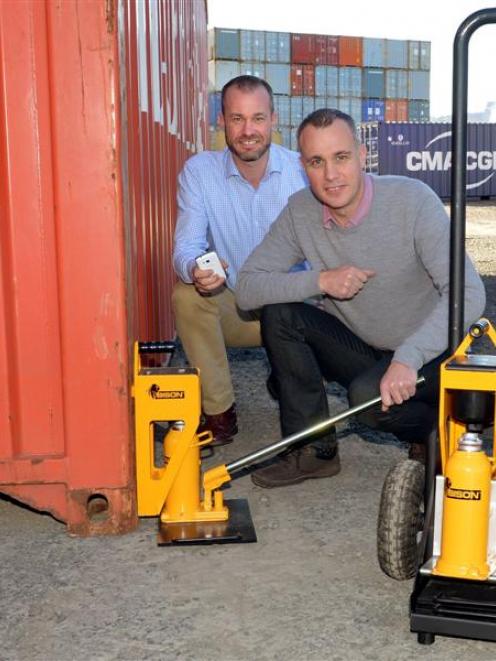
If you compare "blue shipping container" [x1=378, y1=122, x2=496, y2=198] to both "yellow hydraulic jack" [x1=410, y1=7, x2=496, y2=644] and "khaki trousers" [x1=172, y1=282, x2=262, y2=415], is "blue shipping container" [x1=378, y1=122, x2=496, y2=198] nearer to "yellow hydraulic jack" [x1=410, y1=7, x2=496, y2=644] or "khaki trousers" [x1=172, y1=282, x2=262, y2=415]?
"khaki trousers" [x1=172, y1=282, x2=262, y2=415]

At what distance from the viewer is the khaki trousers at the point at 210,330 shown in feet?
14.5

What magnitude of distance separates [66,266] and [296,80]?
34307mm

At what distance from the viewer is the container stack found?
35781mm

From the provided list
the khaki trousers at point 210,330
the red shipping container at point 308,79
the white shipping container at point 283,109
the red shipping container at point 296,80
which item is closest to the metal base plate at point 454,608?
the khaki trousers at point 210,330

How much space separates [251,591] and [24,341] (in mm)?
1138

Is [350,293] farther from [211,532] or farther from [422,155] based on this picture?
[422,155]

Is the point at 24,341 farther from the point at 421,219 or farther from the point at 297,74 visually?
the point at 297,74

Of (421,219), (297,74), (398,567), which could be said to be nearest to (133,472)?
(398,567)

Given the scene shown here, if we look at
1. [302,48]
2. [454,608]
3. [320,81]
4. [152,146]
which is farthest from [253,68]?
[454,608]

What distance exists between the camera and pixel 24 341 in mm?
3275

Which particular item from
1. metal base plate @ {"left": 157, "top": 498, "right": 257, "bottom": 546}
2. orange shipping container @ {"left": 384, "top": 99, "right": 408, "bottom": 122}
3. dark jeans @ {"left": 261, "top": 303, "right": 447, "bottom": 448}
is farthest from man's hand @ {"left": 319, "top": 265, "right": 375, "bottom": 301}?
orange shipping container @ {"left": 384, "top": 99, "right": 408, "bottom": 122}

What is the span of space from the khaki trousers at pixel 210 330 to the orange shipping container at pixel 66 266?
1036mm

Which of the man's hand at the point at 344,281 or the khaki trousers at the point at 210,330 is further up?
the man's hand at the point at 344,281

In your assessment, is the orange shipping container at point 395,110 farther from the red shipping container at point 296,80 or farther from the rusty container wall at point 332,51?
the red shipping container at point 296,80
